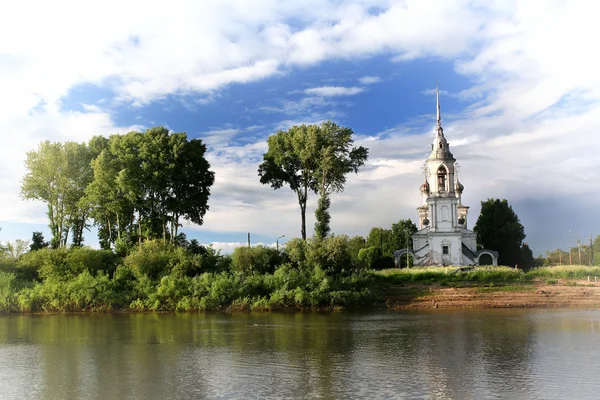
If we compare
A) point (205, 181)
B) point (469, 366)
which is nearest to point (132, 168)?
point (205, 181)

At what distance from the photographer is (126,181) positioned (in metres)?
48.5

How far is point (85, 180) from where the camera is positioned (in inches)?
2116

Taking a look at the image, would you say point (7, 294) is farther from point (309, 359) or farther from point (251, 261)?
point (309, 359)

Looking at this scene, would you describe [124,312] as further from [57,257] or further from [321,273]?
[321,273]

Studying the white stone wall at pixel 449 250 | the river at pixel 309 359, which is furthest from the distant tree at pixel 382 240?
the river at pixel 309 359

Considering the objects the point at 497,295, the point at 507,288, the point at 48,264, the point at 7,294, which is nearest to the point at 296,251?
the point at 497,295

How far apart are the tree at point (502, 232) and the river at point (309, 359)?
44.9m

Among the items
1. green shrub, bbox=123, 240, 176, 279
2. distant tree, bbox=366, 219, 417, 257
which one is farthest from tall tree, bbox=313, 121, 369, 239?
distant tree, bbox=366, 219, 417, 257

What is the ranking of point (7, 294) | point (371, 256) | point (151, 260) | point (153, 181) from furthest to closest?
point (371, 256) < point (153, 181) < point (151, 260) < point (7, 294)

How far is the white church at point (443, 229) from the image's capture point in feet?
217

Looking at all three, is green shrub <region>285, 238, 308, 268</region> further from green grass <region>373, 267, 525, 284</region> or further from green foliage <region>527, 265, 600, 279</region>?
green foliage <region>527, 265, 600, 279</region>

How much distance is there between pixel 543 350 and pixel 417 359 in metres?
5.44

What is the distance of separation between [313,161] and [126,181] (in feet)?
55.8

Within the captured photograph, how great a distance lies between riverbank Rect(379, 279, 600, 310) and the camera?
1656 inches
